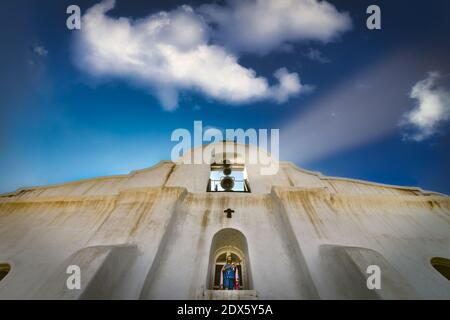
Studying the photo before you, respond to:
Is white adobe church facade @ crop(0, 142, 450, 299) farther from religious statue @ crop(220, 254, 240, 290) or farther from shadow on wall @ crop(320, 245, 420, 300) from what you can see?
religious statue @ crop(220, 254, 240, 290)

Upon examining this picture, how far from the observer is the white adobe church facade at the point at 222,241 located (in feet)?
17.3

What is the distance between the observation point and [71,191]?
1016 cm

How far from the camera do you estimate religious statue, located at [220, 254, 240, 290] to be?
21.4 feet

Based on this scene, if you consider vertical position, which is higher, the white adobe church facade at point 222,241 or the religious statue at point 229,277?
the white adobe church facade at point 222,241

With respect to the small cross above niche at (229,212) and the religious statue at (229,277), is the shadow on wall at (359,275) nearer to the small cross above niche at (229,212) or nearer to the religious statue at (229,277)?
the religious statue at (229,277)

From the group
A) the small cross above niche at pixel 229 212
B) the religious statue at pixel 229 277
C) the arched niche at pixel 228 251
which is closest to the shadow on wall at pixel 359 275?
the arched niche at pixel 228 251

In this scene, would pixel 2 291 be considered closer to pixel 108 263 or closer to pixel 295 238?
pixel 108 263

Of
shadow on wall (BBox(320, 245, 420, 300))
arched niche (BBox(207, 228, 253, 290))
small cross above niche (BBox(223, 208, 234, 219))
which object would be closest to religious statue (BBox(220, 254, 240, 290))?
arched niche (BBox(207, 228, 253, 290))

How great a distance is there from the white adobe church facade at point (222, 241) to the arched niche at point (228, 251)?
0.03 metres

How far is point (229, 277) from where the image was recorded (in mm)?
6711

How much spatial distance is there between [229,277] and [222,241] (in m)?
1.19

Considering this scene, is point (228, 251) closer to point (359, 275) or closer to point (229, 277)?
point (229, 277)

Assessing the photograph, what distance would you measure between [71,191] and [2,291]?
4.75 metres
